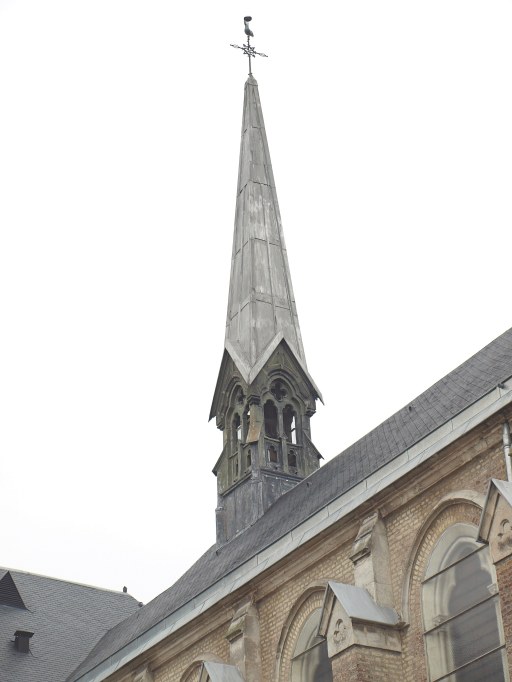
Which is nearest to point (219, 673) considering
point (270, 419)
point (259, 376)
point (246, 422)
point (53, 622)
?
point (246, 422)

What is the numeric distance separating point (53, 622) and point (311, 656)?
18401 millimetres

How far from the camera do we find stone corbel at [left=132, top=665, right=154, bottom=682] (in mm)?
30234

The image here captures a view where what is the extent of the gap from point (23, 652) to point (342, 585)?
19768mm

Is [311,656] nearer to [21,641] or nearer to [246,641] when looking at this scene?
[246,641]

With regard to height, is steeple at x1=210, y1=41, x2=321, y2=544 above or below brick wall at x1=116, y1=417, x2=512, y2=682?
above

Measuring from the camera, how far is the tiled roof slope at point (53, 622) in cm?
3841

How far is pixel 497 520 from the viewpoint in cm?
1877

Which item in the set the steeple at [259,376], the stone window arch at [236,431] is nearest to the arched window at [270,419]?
the steeple at [259,376]

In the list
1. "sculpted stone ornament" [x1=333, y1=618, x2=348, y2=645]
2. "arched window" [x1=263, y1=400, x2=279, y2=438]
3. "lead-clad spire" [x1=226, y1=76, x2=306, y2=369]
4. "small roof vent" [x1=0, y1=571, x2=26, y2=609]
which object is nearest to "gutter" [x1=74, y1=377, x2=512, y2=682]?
"sculpted stone ornament" [x1=333, y1=618, x2=348, y2=645]

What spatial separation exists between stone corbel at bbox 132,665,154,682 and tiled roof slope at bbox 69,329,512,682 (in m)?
1.63

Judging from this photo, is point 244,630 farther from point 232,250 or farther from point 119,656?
point 232,250

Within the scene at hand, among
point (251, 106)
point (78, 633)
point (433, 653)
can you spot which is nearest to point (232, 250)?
point (251, 106)

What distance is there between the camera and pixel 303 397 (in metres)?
38.9

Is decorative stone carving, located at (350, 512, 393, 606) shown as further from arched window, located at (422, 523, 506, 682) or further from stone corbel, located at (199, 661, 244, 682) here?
stone corbel, located at (199, 661, 244, 682)
